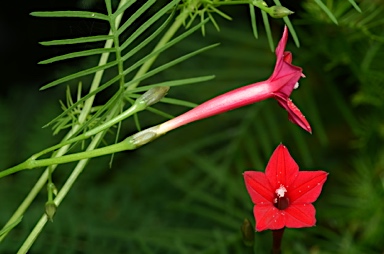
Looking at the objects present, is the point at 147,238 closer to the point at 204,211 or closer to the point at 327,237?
the point at 204,211

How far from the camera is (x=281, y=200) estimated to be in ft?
2.12

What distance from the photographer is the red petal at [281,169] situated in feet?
2.06

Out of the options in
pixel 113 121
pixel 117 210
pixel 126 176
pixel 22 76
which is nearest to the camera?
pixel 113 121

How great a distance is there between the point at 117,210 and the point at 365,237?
48 centimetres

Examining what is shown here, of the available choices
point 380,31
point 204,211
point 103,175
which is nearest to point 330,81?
point 380,31

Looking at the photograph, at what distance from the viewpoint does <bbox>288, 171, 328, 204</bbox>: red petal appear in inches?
24.8

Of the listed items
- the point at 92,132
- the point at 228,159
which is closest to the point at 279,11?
the point at 92,132

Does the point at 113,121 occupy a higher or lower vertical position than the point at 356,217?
higher

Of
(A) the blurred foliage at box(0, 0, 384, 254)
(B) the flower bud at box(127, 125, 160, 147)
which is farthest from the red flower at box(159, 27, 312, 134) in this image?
(A) the blurred foliage at box(0, 0, 384, 254)

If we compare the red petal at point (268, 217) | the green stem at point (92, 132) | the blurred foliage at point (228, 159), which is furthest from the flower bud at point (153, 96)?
the blurred foliage at point (228, 159)

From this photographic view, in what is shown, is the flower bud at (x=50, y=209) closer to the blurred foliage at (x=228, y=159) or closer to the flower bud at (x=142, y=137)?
the flower bud at (x=142, y=137)

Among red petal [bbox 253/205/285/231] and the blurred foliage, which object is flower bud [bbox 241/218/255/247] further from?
the blurred foliage

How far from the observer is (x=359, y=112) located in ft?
5.02

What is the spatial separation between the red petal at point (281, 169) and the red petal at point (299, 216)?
0.07ft
